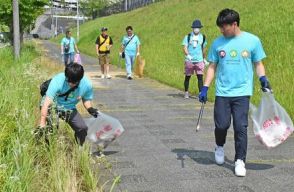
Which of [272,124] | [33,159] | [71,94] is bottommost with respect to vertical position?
[33,159]

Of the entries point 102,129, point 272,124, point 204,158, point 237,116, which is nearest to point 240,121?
point 237,116

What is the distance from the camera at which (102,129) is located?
5.76m

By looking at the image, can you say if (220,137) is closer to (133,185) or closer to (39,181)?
(133,185)

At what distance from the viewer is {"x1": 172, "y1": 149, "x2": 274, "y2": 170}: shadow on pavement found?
555 cm

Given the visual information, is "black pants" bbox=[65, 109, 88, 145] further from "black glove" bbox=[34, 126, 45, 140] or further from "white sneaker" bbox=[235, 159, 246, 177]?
"white sneaker" bbox=[235, 159, 246, 177]

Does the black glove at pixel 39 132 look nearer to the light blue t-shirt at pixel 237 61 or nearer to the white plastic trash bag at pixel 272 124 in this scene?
the light blue t-shirt at pixel 237 61

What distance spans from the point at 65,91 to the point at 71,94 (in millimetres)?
103

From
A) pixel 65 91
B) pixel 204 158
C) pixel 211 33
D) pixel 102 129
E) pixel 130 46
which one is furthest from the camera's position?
pixel 211 33

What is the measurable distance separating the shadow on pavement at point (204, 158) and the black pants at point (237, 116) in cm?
32

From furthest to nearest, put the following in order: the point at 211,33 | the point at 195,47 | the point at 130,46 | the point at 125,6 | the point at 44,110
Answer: the point at 125,6
the point at 211,33
the point at 130,46
the point at 195,47
the point at 44,110

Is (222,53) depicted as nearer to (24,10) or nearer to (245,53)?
(245,53)

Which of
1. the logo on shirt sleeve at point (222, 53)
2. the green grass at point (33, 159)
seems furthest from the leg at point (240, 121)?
the green grass at point (33, 159)

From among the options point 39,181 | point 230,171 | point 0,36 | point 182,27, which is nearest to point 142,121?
point 230,171

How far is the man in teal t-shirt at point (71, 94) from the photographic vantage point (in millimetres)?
5176
